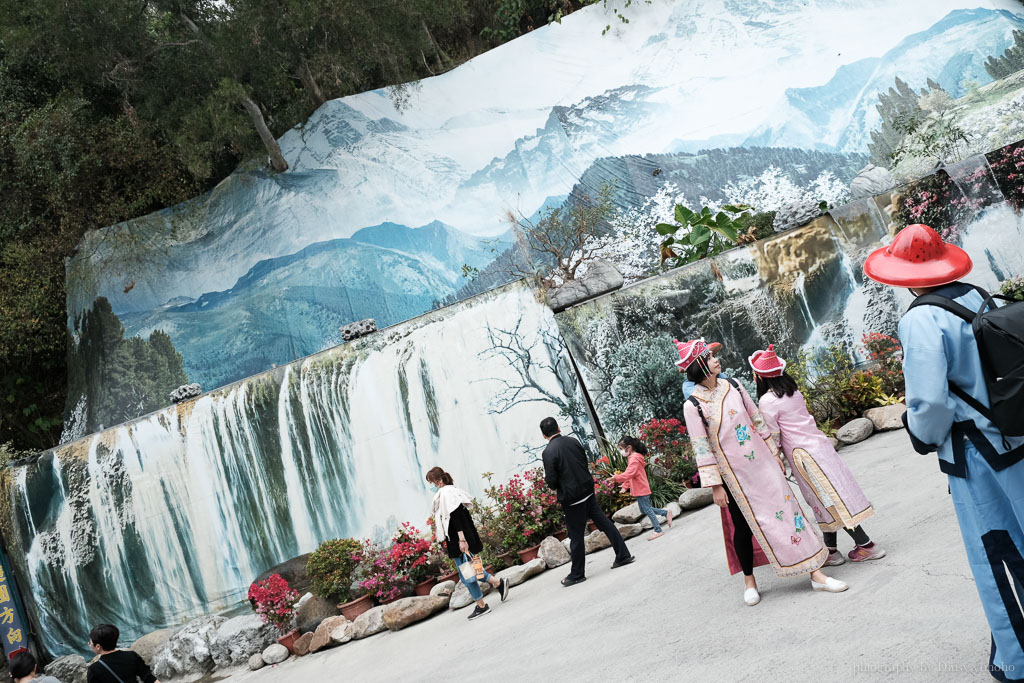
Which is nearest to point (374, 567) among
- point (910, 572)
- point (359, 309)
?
point (910, 572)

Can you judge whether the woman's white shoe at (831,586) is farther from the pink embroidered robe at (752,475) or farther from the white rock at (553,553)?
the white rock at (553,553)

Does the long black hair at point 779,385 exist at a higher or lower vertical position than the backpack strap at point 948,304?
lower

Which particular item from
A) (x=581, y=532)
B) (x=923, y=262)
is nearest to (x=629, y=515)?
(x=581, y=532)

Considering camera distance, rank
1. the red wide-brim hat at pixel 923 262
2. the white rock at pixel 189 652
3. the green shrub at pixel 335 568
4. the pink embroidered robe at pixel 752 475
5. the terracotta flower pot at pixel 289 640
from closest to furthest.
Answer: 1. the red wide-brim hat at pixel 923 262
2. the pink embroidered robe at pixel 752 475
3. the terracotta flower pot at pixel 289 640
4. the white rock at pixel 189 652
5. the green shrub at pixel 335 568

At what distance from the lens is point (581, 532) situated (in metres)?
6.84

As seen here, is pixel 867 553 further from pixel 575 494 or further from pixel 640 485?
pixel 640 485

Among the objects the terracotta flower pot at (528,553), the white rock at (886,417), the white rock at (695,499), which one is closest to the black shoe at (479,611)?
the terracotta flower pot at (528,553)

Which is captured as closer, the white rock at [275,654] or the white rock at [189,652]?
the white rock at [275,654]

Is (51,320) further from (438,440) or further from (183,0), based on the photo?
(438,440)

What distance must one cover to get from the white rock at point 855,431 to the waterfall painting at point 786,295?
159 cm

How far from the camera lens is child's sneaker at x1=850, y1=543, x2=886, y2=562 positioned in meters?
4.50

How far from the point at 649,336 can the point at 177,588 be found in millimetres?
7484

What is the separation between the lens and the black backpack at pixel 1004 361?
7.85ft

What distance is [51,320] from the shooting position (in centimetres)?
1603
